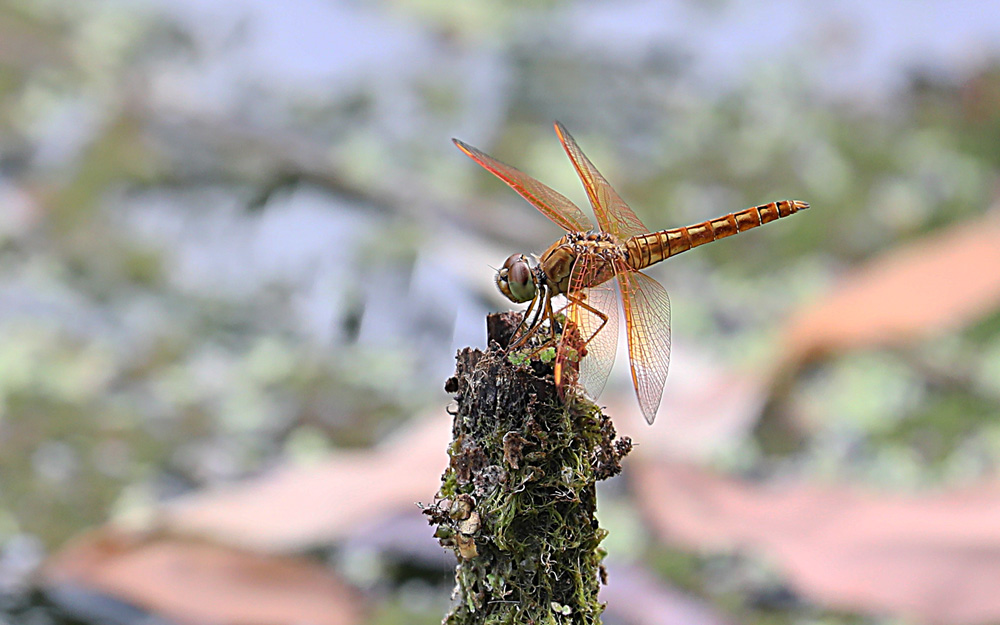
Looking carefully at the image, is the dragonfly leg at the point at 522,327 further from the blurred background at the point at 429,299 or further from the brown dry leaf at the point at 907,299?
the brown dry leaf at the point at 907,299

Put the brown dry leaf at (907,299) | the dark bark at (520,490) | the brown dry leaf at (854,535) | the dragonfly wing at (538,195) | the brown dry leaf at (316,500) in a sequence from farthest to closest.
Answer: the brown dry leaf at (907,299), the brown dry leaf at (316,500), the brown dry leaf at (854,535), the dragonfly wing at (538,195), the dark bark at (520,490)

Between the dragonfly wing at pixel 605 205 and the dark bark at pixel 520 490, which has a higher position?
the dragonfly wing at pixel 605 205

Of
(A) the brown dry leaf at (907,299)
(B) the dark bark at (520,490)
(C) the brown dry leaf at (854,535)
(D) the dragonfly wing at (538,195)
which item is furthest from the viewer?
(A) the brown dry leaf at (907,299)

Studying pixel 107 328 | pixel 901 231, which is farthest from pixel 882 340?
pixel 107 328

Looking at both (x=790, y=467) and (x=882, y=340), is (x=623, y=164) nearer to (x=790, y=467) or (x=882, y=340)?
(x=882, y=340)

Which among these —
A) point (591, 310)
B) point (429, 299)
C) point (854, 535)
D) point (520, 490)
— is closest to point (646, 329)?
point (591, 310)

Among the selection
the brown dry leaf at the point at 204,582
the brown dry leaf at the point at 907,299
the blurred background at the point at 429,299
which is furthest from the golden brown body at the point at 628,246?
the brown dry leaf at the point at 907,299

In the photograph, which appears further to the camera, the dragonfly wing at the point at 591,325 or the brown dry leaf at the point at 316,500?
the brown dry leaf at the point at 316,500

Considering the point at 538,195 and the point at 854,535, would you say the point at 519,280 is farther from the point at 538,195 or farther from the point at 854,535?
the point at 854,535
